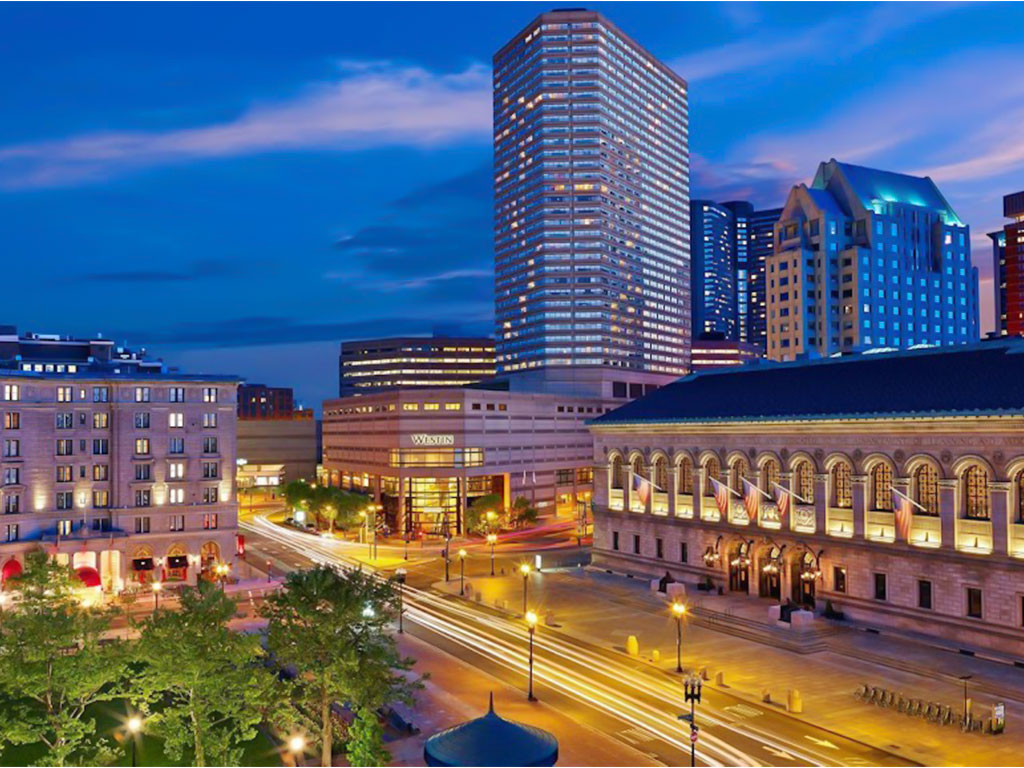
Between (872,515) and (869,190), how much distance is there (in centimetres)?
12557

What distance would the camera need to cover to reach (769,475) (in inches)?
2744

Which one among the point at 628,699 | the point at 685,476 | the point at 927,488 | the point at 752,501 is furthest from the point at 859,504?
the point at 628,699

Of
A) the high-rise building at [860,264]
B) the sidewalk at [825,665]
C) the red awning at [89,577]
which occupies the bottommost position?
the sidewalk at [825,665]

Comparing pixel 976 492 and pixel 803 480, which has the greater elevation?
pixel 803 480

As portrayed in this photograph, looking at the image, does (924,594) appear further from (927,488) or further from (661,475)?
(661,475)

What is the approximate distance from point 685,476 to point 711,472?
3.33 m

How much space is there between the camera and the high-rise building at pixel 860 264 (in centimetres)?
16525

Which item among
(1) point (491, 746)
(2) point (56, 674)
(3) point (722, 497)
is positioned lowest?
(1) point (491, 746)

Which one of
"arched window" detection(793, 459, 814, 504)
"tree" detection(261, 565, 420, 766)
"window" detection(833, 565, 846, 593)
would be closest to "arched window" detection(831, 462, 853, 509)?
"arched window" detection(793, 459, 814, 504)

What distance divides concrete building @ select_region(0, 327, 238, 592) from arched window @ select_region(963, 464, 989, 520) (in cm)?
6230

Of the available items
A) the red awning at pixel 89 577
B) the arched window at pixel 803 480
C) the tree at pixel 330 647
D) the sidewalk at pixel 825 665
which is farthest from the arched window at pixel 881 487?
the red awning at pixel 89 577

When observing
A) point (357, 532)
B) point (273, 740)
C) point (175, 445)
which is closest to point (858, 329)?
point (357, 532)

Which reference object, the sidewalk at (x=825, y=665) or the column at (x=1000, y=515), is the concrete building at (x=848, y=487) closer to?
the column at (x=1000, y=515)

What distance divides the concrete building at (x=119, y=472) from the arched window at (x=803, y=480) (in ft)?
168
